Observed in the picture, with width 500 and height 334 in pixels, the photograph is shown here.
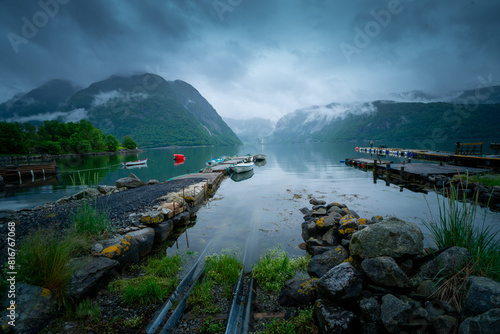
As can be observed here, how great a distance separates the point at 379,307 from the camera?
4441 millimetres

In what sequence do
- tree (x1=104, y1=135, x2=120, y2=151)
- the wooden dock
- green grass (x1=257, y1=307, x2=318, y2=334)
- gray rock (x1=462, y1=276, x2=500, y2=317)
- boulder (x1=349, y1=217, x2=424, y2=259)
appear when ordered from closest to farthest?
gray rock (x1=462, y1=276, x2=500, y2=317) → green grass (x1=257, y1=307, x2=318, y2=334) → boulder (x1=349, y1=217, x2=424, y2=259) → the wooden dock → tree (x1=104, y1=135, x2=120, y2=151)

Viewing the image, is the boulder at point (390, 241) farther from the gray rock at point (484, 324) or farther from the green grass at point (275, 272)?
the green grass at point (275, 272)

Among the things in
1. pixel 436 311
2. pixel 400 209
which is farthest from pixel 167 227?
pixel 400 209

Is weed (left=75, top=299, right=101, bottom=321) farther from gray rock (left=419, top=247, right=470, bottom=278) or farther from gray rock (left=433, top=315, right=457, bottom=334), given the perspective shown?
gray rock (left=419, top=247, right=470, bottom=278)

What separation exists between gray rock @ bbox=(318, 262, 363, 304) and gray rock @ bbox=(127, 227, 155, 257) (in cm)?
714

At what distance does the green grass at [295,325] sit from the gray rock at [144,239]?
610 centimetres

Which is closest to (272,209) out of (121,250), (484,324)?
(121,250)

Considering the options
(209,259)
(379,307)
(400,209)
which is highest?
(379,307)

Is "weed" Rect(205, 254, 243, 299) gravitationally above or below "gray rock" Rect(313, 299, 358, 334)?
below

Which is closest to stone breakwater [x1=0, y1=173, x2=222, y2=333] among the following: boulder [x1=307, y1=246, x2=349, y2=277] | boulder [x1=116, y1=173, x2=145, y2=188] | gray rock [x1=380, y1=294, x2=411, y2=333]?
boulder [x1=307, y1=246, x2=349, y2=277]

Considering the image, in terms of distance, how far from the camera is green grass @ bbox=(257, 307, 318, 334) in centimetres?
481

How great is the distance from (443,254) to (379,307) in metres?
2.01

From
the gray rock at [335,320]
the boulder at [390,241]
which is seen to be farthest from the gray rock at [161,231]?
the boulder at [390,241]

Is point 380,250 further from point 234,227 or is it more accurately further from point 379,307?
point 234,227
